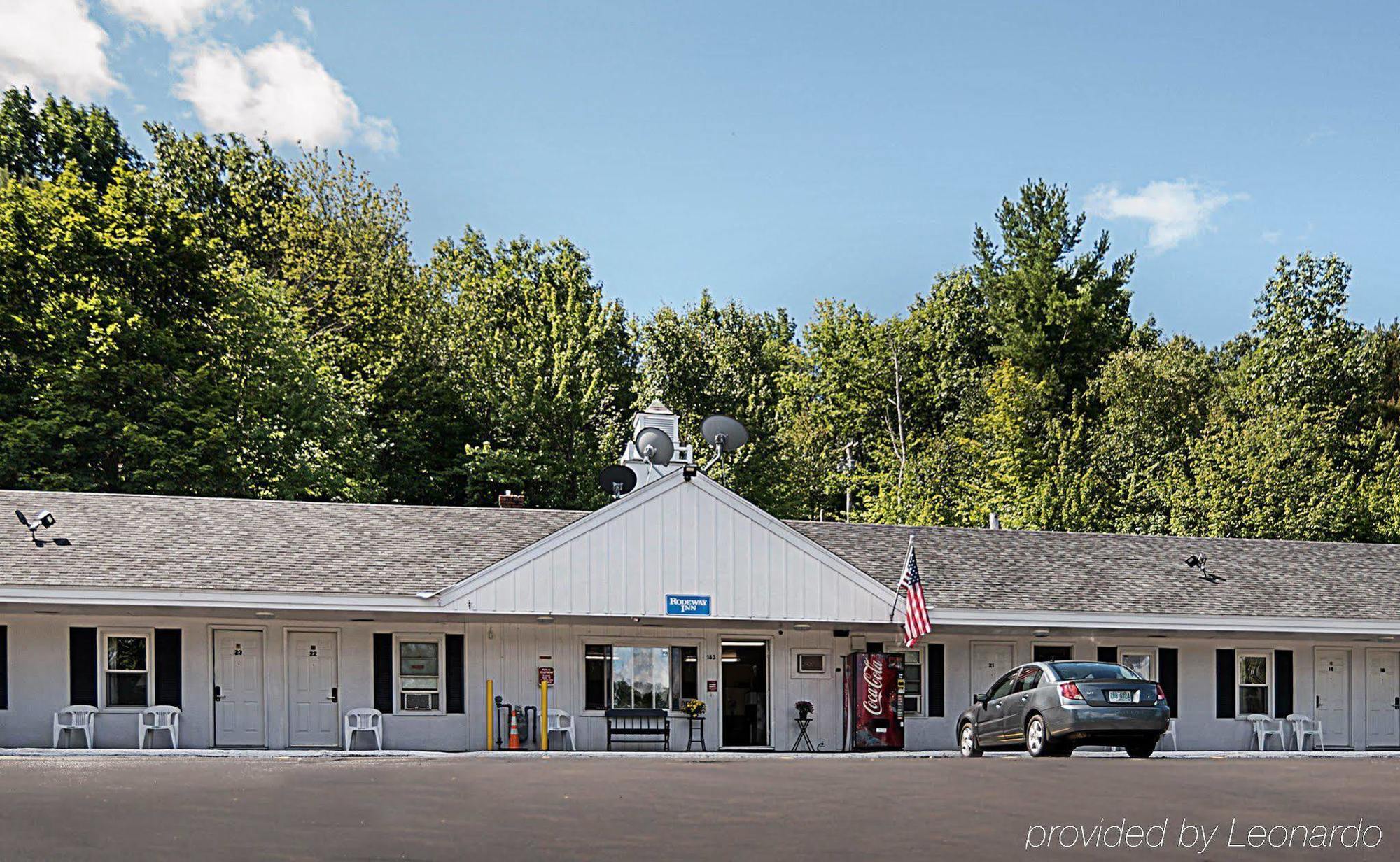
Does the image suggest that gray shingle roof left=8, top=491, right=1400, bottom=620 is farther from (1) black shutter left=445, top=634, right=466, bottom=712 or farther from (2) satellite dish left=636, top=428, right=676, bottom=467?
(2) satellite dish left=636, top=428, right=676, bottom=467

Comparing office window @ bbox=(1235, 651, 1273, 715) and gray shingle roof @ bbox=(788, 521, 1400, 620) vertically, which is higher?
gray shingle roof @ bbox=(788, 521, 1400, 620)

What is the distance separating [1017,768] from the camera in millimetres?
16875

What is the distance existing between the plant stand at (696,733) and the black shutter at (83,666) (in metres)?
9.80

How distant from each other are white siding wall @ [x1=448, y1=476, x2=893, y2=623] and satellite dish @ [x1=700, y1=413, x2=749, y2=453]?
4.01 m

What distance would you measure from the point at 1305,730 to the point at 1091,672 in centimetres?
1079

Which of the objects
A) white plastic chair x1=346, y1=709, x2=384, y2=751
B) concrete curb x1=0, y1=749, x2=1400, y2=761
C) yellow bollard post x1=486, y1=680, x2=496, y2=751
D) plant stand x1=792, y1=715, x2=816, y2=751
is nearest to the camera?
concrete curb x1=0, y1=749, x2=1400, y2=761

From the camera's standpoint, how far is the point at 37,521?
2544cm

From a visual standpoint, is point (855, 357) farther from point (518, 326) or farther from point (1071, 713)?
point (1071, 713)

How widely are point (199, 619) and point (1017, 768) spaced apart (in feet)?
46.0

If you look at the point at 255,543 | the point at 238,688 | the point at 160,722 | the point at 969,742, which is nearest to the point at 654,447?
the point at 255,543

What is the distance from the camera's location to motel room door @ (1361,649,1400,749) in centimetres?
2920

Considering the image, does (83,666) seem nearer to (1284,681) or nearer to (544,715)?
(544,715)

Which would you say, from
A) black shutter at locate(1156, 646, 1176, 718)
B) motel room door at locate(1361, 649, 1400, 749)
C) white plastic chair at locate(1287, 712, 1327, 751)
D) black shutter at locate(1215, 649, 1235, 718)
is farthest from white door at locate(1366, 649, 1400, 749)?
black shutter at locate(1156, 646, 1176, 718)

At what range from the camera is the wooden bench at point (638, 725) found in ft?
84.3
